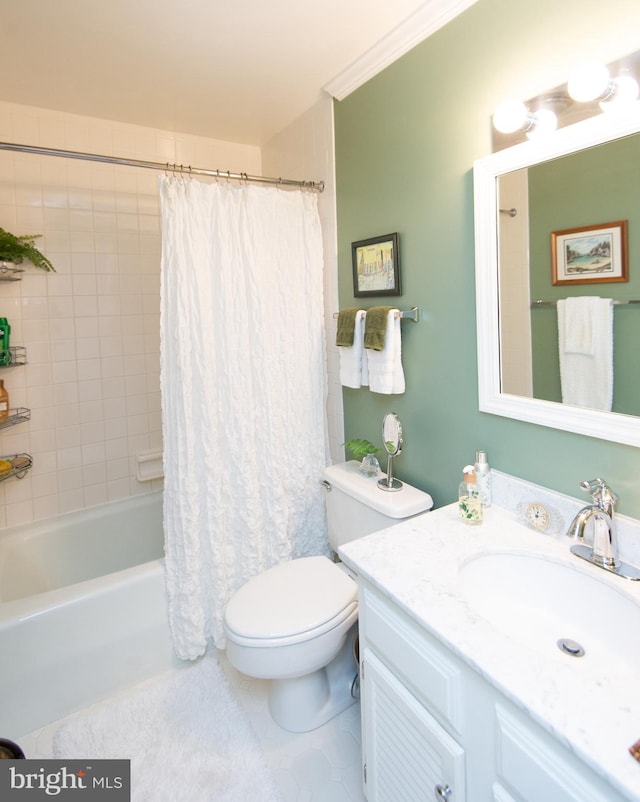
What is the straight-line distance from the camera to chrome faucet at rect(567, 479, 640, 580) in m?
1.04

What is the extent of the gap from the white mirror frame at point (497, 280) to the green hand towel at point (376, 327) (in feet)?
1.17

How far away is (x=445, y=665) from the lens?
34.4 inches

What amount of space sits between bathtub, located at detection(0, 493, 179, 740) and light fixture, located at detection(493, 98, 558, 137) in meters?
1.94

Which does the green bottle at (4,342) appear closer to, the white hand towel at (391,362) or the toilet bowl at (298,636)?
the toilet bowl at (298,636)

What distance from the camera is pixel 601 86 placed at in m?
1.02

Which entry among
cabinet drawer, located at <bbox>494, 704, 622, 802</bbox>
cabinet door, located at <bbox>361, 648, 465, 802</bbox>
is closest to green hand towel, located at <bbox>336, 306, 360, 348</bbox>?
cabinet door, located at <bbox>361, 648, 465, 802</bbox>

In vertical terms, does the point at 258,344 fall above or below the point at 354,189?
below

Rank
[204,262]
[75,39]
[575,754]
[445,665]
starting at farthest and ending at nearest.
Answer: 1. [204,262]
2. [75,39]
3. [445,665]
4. [575,754]

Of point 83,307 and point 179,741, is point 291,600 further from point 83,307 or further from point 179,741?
point 83,307

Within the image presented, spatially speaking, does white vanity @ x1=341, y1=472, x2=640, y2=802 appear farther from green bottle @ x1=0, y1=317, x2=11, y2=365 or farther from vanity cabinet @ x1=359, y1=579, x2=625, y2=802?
green bottle @ x1=0, y1=317, x2=11, y2=365

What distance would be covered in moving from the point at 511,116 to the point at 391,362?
81 cm

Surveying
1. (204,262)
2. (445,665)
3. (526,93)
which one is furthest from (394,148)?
(445,665)

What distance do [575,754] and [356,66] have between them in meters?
2.11

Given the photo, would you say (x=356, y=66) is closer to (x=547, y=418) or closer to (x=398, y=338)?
(x=398, y=338)
